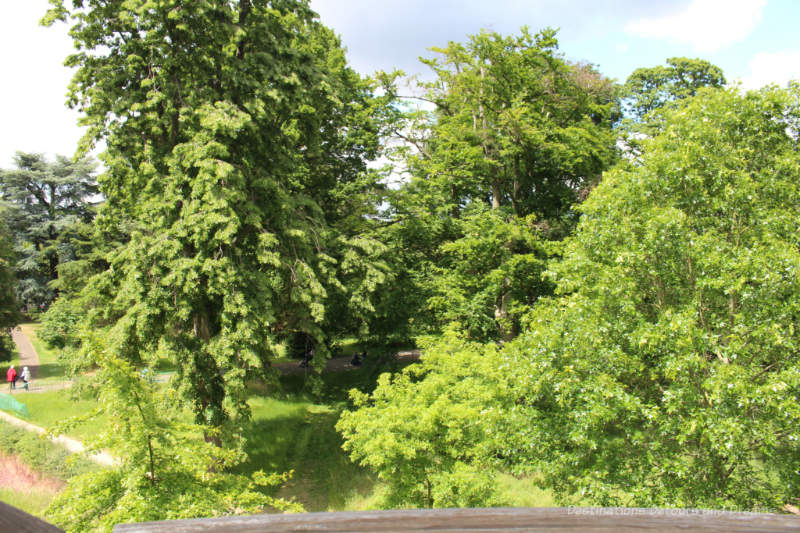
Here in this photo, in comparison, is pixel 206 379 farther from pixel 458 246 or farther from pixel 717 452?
pixel 717 452

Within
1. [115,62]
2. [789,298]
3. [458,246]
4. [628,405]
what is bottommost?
[628,405]

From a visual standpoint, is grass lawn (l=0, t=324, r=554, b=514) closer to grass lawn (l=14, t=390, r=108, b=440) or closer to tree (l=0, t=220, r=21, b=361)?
grass lawn (l=14, t=390, r=108, b=440)

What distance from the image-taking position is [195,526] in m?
1.50

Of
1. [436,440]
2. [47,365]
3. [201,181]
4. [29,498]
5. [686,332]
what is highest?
[201,181]

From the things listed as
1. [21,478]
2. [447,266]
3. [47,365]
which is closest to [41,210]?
[47,365]

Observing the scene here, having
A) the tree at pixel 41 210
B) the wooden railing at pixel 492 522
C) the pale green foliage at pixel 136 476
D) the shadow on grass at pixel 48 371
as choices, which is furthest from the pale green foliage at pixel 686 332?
the tree at pixel 41 210

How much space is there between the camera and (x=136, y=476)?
7.21 metres

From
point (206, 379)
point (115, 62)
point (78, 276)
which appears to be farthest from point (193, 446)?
point (78, 276)

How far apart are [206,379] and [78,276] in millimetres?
26288

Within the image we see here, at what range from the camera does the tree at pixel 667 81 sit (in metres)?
31.7

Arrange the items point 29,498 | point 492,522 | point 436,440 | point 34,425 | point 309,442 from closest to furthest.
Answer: point 492,522
point 436,440
point 29,498
point 34,425
point 309,442

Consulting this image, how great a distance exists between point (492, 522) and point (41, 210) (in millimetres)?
55435

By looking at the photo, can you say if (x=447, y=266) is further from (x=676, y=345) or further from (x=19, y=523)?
(x=19, y=523)

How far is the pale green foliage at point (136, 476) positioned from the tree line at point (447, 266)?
1.7 inches
